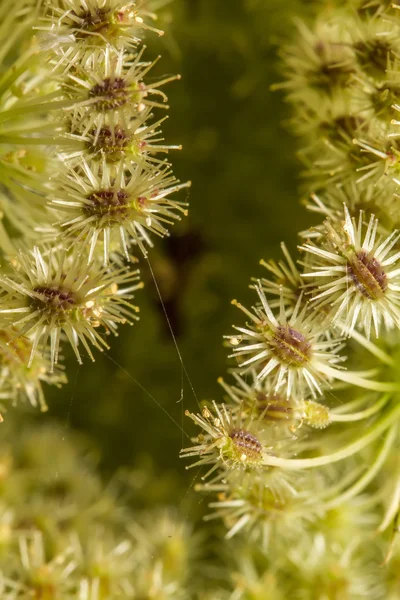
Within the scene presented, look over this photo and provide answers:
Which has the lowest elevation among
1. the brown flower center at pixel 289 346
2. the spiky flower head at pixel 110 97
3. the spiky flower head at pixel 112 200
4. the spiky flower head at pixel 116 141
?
the brown flower center at pixel 289 346

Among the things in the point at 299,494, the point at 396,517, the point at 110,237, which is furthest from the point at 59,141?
the point at 396,517

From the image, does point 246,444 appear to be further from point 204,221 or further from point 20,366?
point 204,221

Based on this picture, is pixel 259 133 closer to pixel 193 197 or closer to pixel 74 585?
pixel 193 197

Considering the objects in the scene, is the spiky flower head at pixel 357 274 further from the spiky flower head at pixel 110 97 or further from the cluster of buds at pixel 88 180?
the spiky flower head at pixel 110 97

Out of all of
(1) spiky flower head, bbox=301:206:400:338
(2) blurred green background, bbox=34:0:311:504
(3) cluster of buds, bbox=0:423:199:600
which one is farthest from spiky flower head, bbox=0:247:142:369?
(2) blurred green background, bbox=34:0:311:504

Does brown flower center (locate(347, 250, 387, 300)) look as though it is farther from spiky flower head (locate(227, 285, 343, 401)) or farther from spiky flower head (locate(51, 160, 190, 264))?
spiky flower head (locate(51, 160, 190, 264))

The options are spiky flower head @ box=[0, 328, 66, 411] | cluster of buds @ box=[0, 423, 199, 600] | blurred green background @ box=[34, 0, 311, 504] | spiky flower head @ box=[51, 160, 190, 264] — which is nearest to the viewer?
spiky flower head @ box=[51, 160, 190, 264]

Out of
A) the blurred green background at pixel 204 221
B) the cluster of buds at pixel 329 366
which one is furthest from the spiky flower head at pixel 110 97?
the blurred green background at pixel 204 221
